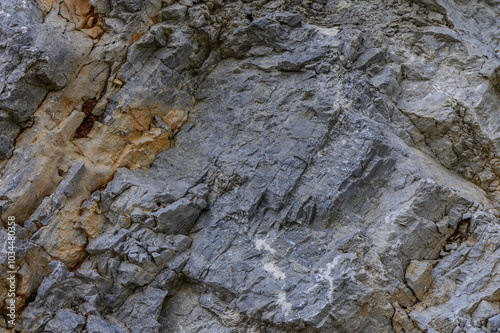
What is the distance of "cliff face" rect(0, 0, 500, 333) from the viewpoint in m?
7.98

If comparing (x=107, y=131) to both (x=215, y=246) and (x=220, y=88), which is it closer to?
(x=220, y=88)

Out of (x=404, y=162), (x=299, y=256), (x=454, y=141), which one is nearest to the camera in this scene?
(x=299, y=256)

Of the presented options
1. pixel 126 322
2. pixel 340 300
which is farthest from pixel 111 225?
pixel 340 300

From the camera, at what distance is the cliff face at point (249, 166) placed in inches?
314

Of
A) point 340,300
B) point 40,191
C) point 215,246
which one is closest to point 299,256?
point 340,300

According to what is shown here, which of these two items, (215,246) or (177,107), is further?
(177,107)

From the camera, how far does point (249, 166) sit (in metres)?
9.02

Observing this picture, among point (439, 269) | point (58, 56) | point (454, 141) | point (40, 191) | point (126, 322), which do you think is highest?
point (58, 56)

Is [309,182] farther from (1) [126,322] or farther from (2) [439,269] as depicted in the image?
(1) [126,322]

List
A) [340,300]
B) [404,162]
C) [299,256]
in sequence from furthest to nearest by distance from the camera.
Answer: [404,162], [299,256], [340,300]

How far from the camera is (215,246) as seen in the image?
853 centimetres

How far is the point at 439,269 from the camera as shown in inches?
331

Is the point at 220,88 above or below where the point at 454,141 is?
above

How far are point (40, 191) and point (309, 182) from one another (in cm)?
566
